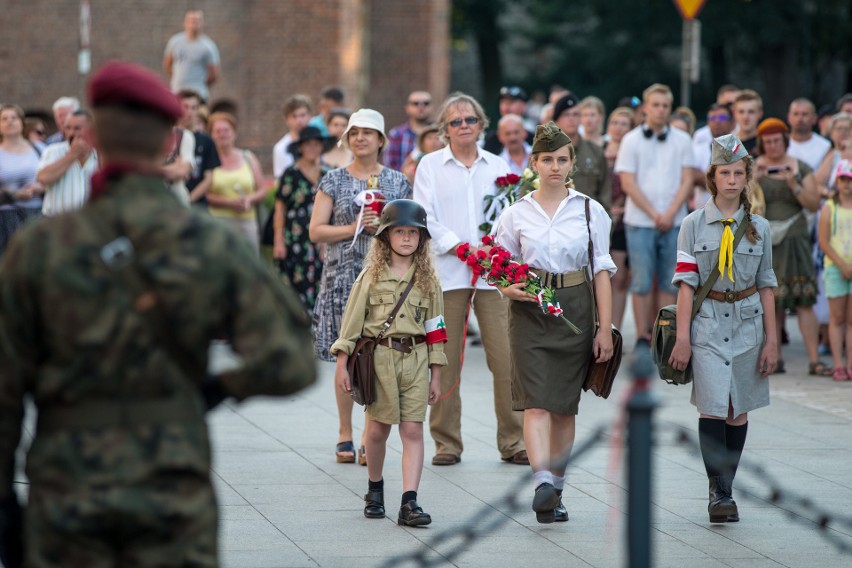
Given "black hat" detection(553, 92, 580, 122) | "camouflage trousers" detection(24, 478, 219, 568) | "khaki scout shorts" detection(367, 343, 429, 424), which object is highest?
"black hat" detection(553, 92, 580, 122)

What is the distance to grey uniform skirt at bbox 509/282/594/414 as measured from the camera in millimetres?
7461

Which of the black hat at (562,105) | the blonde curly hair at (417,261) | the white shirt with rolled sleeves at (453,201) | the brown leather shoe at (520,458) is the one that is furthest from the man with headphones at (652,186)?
the blonde curly hair at (417,261)

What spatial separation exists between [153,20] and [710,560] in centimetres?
1996

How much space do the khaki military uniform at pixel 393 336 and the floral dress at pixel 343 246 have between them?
1.38 metres

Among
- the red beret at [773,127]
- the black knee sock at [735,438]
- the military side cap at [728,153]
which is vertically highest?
the red beret at [773,127]

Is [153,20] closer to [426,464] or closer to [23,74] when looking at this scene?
[23,74]

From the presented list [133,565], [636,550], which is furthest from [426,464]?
[133,565]

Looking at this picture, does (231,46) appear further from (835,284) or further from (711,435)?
(711,435)

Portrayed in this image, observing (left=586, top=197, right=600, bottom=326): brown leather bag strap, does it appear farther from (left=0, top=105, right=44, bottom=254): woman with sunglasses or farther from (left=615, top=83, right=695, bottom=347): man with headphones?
(left=0, top=105, right=44, bottom=254): woman with sunglasses

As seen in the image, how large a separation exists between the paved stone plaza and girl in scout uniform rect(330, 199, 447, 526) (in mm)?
390

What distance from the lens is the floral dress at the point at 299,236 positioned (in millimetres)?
11781

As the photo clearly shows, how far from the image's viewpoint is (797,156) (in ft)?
45.9

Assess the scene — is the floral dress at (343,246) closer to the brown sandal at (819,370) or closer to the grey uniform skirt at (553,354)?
the grey uniform skirt at (553,354)

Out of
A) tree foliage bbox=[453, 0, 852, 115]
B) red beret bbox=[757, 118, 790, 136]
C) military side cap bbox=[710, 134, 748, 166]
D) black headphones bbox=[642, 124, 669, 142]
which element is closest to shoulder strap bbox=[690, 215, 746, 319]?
military side cap bbox=[710, 134, 748, 166]
